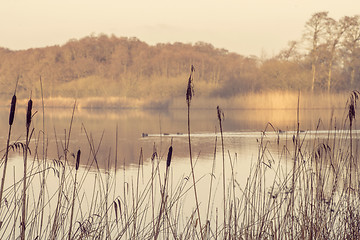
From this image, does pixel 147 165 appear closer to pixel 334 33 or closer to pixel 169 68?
pixel 334 33

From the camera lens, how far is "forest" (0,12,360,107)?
2884cm

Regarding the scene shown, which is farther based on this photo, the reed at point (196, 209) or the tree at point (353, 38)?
the tree at point (353, 38)

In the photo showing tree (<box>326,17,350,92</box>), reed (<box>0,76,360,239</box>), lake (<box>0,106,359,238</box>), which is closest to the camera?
reed (<box>0,76,360,239</box>)

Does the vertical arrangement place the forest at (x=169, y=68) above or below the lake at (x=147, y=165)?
above

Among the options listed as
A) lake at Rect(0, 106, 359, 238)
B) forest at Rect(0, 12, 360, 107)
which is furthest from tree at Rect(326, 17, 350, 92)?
lake at Rect(0, 106, 359, 238)

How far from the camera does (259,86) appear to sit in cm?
3036

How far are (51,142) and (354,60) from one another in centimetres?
2116

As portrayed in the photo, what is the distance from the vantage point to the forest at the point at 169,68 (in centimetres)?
2884

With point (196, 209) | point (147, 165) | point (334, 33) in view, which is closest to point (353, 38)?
point (334, 33)

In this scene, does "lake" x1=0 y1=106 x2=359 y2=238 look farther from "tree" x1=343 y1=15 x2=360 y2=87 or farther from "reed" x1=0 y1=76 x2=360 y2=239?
"tree" x1=343 y1=15 x2=360 y2=87

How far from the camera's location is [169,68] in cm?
5094

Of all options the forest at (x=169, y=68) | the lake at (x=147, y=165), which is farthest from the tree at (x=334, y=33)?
the lake at (x=147, y=165)

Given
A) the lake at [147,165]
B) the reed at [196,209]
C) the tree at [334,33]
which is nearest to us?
the reed at [196,209]

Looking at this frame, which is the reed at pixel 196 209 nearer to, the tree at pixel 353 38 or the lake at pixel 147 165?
the lake at pixel 147 165
